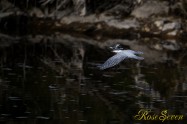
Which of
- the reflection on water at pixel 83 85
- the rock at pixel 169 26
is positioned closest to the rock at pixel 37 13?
the reflection on water at pixel 83 85

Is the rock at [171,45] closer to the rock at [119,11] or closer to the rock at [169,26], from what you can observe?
the rock at [169,26]

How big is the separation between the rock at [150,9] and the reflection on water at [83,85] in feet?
14.6

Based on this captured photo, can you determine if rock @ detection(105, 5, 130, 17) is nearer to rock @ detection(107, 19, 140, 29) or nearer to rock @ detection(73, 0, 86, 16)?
rock @ detection(107, 19, 140, 29)

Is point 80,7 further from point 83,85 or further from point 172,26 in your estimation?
point 83,85

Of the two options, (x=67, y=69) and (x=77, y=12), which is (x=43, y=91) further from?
(x=77, y=12)

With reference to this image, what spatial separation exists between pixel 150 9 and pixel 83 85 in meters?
12.1

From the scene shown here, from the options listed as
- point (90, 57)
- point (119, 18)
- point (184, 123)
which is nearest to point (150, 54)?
point (90, 57)

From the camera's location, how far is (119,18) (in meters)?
25.5

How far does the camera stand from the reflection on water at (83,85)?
11289mm

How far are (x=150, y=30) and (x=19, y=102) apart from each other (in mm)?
13752

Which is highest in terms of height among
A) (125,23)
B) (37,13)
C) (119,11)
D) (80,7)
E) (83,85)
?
(80,7)

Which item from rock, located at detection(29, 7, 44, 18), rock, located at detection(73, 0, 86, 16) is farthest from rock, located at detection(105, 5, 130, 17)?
rock, located at detection(29, 7, 44, 18)

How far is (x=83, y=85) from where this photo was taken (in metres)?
14.1

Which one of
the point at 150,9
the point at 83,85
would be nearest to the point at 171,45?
the point at 150,9
